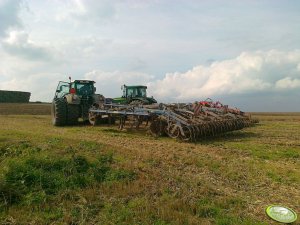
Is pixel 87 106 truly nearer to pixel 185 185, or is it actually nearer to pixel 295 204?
pixel 185 185

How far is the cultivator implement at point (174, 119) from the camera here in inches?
539

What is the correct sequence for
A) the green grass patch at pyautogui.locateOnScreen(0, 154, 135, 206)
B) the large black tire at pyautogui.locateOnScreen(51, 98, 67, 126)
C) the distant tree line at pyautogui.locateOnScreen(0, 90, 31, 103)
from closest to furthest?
the green grass patch at pyautogui.locateOnScreen(0, 154, 135, 206) → the large black tire at pyautogui.locateOnScreen(51, 98, 67, 126) → the distant tree line at pyautogui.locateOnScreen(0, 90, 31, 103)

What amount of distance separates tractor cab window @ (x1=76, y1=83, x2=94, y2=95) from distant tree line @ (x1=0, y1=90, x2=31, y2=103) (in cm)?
4715

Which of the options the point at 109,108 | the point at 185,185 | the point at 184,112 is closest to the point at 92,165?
the point at 185,185

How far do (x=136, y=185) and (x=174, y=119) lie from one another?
702 cm

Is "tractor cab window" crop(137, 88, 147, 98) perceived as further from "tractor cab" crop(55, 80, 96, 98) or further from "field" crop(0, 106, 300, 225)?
"field" crop(0, 106, 300, 225)

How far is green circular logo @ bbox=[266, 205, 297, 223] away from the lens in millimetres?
5707

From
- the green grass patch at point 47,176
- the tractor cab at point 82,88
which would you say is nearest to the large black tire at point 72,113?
the tractor cab at point 82,88

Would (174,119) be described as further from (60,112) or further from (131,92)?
(131,92)

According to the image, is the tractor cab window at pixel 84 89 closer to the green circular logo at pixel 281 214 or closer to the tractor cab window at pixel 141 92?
the tractor cab window at pixel 141 92

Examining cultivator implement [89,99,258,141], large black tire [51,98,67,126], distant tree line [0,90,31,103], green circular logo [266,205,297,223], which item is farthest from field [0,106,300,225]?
distant tree line [0,90,31,103]

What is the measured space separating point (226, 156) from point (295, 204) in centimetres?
410

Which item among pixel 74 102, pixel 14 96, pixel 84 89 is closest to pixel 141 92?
pixel 84 89

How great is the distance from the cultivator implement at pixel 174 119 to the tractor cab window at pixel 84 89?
6.11 feet
